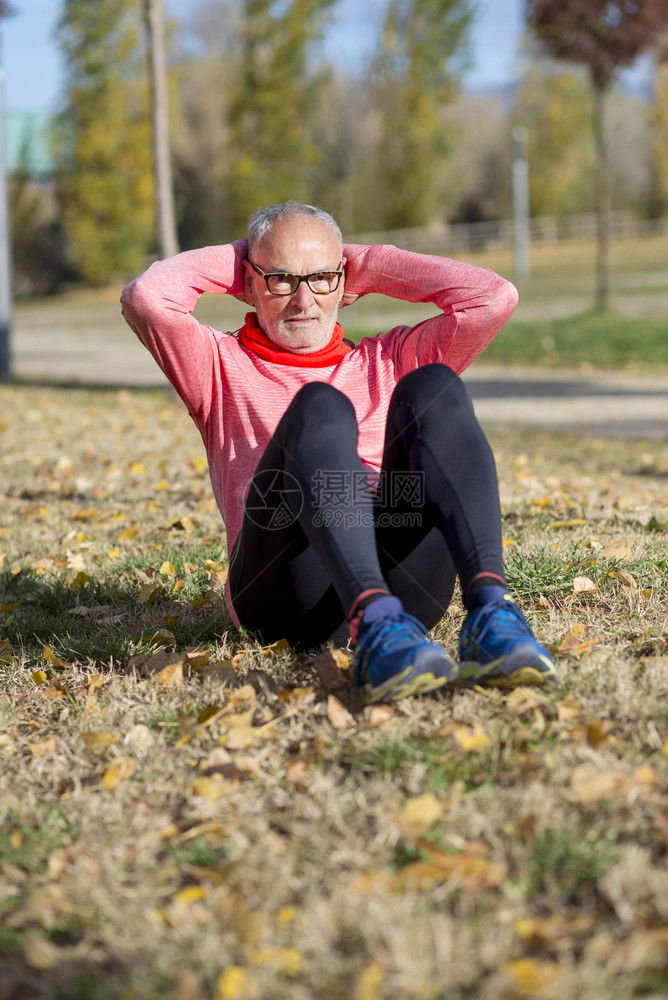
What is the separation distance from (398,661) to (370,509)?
349 millimetres

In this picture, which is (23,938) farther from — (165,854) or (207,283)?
(207,283)

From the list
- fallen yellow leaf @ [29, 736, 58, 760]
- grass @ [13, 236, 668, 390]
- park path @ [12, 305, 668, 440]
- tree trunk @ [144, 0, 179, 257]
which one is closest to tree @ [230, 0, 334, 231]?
grass @ [13, 236, 668, 390]

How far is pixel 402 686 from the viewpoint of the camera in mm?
1974

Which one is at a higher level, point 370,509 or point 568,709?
point 370,509

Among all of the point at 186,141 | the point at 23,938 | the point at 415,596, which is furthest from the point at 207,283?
the point at 186,141

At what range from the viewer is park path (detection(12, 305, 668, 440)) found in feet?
28.5

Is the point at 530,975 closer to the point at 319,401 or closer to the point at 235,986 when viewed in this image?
the point at 235,986

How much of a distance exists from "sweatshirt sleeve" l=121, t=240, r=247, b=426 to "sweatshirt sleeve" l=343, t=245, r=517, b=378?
39 cm

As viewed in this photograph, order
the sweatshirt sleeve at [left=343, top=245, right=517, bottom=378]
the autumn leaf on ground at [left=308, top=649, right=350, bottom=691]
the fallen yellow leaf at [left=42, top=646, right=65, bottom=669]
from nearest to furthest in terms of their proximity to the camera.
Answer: the autumn leaf on ground at [left=308, top=649, right=350, bottom=691]
the sweatshirt sleeve at [left=343, top=245, right=517, bottom=378]
the fallen yellow leaf at [left=42, top=646, right=65, bottom=669]

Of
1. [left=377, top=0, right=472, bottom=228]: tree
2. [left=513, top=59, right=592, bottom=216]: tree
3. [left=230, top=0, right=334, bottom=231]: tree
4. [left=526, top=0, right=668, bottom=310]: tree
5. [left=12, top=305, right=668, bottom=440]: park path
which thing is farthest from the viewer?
[left=513, top=59, right=592, bottom=216]: tree

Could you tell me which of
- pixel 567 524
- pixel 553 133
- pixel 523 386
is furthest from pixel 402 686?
pixel 553 133

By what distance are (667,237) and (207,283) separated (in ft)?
122

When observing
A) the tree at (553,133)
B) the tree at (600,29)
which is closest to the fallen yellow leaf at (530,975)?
the tree at (600,29)

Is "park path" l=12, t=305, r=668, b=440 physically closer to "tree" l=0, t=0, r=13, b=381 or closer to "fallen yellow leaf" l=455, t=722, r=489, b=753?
"tree" l=0, t=0, r=13, b=381
